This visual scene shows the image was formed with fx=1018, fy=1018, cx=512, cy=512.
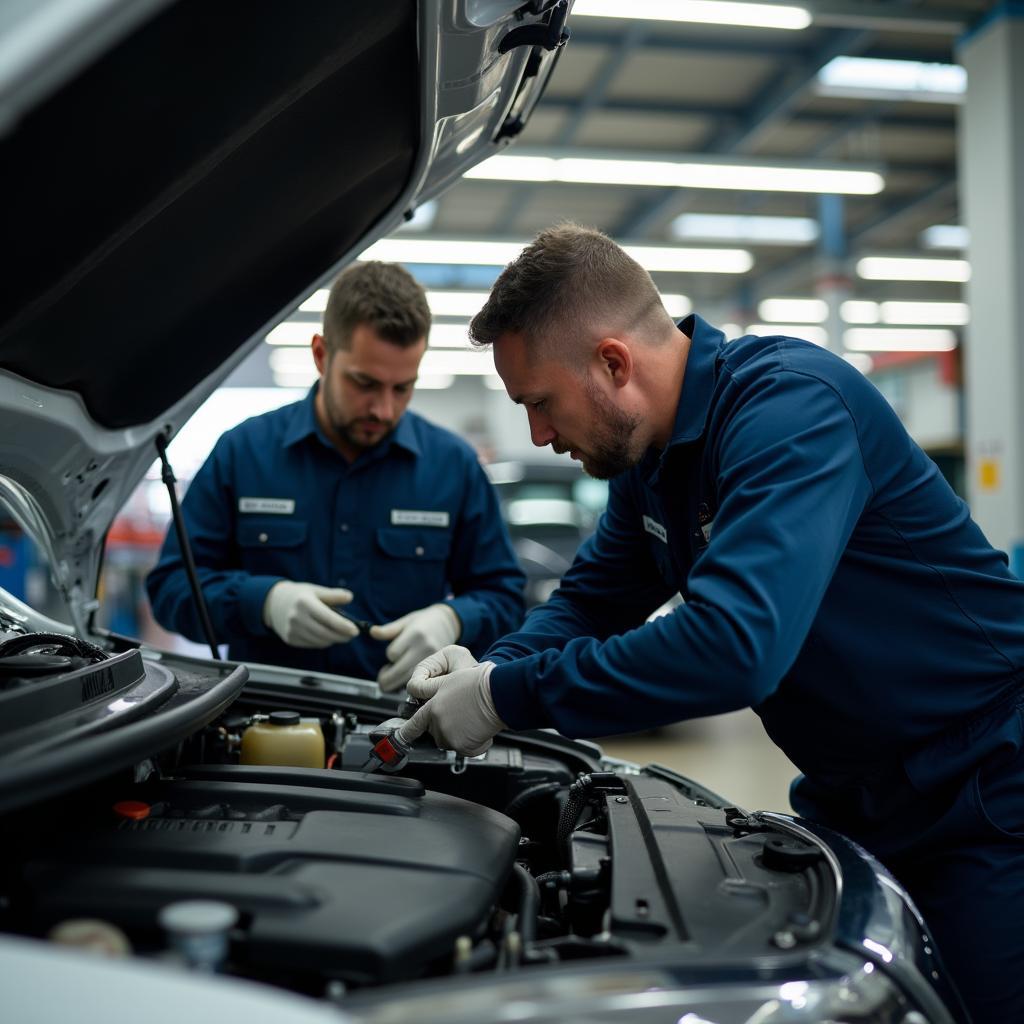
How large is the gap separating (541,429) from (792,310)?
12.2m

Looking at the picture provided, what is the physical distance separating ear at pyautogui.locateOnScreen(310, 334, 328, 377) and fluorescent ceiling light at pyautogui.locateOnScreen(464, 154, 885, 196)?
4272 millimetres

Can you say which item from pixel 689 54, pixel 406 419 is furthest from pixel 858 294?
pixel 406 419

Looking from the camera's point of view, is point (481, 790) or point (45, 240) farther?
point (481, 790)

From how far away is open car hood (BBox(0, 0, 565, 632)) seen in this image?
0.96 metres

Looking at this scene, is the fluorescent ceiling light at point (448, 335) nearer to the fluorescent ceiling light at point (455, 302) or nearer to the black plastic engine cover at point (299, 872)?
the fluorescent ceiling light at point (455, 302)

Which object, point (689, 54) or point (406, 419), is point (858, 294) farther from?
point (406, 419)

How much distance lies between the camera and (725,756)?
15.9ft

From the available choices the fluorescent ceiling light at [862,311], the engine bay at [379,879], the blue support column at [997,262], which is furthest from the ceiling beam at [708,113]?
the engine bay at [379,879]

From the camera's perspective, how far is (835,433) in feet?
3.99

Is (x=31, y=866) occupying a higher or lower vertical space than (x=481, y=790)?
higher

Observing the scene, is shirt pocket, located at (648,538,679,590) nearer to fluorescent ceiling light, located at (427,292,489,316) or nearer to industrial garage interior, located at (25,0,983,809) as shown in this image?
industrial garage interior, located at (25,0,983,809)

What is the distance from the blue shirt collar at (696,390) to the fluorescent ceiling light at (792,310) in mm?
11440

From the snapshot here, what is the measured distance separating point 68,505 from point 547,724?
0.94 m

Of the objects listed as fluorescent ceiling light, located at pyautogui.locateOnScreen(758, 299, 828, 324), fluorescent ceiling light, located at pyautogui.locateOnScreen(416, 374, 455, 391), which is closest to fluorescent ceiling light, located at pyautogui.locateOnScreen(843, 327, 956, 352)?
fluorescent ceiling light, located at pyautogui.locateOnScreen(758, 299, 828, 324)
